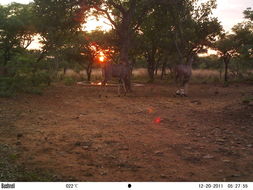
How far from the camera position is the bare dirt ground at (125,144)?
569 cm

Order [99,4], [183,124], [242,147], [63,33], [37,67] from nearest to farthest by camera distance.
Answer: [242,147] < [183,124] < [37,67] < [99,4] < [63,33]

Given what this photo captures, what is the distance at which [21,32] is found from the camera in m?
21.8

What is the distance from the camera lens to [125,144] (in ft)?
25.0

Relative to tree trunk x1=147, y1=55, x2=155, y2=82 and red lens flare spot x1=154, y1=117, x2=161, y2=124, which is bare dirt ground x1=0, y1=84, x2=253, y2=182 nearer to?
red lens flare spot x1=154, y1=117, x2=161, y2=124

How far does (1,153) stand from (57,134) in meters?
1.98

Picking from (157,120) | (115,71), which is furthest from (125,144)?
(115,71)

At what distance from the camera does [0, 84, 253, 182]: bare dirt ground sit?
224 inches

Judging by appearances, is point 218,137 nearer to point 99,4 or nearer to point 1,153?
point 1,153

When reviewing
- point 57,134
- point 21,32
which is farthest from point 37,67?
point 57,134

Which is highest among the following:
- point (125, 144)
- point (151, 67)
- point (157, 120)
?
point (151, 67)

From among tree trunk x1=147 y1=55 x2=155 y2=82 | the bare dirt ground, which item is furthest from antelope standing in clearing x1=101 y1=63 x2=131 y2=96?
tree trunk x1=147 y1=55 x2=155 y2=82

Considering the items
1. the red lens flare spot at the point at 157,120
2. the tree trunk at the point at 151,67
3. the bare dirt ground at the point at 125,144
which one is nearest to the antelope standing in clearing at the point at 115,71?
the bare dirt ground at the point at 125,144

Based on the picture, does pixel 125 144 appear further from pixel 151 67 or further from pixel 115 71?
pixel 151 67

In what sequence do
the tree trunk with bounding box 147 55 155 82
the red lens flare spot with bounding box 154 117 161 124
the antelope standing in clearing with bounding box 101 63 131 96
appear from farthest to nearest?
the tree trunk with bounding box 147 55 155 82 → the antelope standing in clearing with bounding box 101 63 131 96 → the red lens flare spot with bounding box 154 117 161 124
